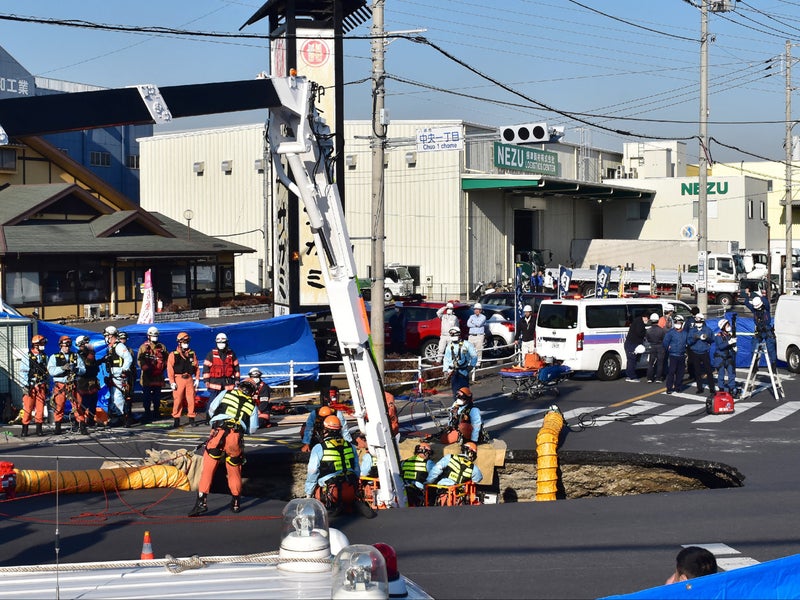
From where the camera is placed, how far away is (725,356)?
20.7 meters

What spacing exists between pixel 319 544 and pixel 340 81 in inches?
953

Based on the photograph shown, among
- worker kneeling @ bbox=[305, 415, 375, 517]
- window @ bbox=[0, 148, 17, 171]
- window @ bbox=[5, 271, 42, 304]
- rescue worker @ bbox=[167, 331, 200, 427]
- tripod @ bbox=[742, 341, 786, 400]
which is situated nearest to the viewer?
worker kneeling @ bbox=[305, 415, 375, 517]

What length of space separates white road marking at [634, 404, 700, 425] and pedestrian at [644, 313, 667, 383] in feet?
8.65

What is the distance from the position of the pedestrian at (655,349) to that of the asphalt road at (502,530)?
7.16 meters

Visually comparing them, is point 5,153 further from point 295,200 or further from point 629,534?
point 629,534

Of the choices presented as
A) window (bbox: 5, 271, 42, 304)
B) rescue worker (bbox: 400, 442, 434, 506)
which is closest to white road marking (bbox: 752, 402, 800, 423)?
rescue worker (bbox: 400, 442, 434, 506)

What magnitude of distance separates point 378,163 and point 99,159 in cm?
5053

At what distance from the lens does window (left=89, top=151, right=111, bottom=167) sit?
64438mm

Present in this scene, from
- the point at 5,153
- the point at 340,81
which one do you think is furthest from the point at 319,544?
the point at 5,153

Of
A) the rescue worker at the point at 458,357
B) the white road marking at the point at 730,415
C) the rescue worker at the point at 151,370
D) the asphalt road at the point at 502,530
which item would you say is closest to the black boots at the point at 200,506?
the asphalt road at the point at 502,530

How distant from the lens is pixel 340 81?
28703mm

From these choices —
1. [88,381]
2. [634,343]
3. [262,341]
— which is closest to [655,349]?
[634,343]

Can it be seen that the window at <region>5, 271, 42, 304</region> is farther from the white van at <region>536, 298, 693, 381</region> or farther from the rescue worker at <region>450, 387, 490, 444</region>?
the rescue worker at <region>450, 387, 490, 444</region>

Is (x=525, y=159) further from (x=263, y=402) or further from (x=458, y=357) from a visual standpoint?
(x=263, y=402)
